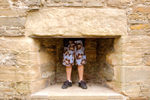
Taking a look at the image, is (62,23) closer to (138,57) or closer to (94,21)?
(94,21)

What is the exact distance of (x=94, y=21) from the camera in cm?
193

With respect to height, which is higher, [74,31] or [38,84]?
[74,31]

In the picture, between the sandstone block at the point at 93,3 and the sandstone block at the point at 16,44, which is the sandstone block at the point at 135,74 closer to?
the sandstone block at the point at 93,3

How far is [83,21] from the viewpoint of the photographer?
193 cm

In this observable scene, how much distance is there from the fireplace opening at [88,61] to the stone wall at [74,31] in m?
0.26

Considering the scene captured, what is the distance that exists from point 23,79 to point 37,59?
0.34m

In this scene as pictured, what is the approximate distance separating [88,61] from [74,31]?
3.73ft

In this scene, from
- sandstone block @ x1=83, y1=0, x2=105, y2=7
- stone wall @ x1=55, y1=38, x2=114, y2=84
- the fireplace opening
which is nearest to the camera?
sandstone block @ x1=83, y1=0, x2=105, y2=7

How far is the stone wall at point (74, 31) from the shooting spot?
1928 mm

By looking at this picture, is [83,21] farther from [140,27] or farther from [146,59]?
[146,59]

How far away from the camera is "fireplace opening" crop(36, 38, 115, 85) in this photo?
2314 millimetres

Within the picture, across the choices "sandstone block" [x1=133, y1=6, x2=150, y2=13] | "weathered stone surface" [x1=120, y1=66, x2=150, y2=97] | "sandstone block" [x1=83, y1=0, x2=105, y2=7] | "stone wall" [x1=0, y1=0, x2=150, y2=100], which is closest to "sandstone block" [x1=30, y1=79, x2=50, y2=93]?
"stone wall" [x1=0, y1=0, x2=150, y2=100]

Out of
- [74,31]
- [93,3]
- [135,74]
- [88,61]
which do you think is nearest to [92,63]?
[88,61]

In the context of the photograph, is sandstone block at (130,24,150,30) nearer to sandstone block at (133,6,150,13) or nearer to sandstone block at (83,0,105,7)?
sandstone block at (133,6,150,13)
